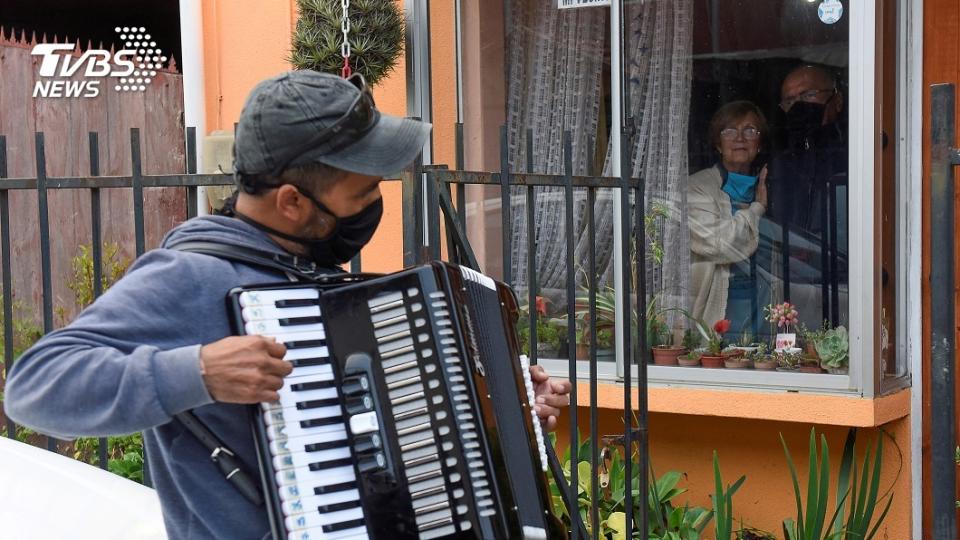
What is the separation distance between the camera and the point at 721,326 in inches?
202

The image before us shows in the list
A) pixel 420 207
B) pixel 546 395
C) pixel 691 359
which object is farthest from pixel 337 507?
pixel 691 359

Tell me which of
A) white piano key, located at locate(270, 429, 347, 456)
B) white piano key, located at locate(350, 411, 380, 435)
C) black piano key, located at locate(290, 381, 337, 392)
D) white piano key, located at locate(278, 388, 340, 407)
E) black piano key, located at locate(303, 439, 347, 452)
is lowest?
black piano key, located at locate(303, 439, 347, 452)

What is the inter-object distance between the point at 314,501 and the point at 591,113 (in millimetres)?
3787

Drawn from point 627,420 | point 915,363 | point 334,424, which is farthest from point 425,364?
point 915,363

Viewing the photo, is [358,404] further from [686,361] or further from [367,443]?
[686,361]

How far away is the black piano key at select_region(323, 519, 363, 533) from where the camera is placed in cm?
190

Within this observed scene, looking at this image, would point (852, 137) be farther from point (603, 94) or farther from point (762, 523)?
point (762, 523)

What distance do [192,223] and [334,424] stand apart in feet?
1.41

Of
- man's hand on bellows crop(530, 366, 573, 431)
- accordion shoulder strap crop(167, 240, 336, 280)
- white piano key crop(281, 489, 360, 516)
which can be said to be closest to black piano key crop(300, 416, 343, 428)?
white piano key crop(281, 489, 360, 516)

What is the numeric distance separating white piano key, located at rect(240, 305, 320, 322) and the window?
Answer: 2.56m

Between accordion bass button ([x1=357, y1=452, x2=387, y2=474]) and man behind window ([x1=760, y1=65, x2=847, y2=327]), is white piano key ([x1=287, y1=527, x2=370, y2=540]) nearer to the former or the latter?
accordion bass button ([x1=357, y1=452, x2=387, y2=474])

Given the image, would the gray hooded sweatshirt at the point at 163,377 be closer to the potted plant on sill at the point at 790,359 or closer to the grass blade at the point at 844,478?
the grass blade at the point at 844,478

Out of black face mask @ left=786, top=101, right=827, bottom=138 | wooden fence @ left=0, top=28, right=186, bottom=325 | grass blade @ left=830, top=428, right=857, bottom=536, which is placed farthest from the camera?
wooden fence @ left=0, top=28, right=186, bottom=325

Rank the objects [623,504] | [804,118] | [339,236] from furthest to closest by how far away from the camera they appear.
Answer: [804,118] → [623,504] → [339,236]
